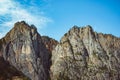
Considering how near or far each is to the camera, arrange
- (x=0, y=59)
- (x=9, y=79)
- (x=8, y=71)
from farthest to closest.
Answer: (x=0, y=59) → (x=8, y=71) → (x=9, y=79)

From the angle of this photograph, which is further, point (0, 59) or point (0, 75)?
point (0, 59)

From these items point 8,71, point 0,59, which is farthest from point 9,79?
point 0,59

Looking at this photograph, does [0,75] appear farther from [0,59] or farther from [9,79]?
[0,59]

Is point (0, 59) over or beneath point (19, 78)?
over

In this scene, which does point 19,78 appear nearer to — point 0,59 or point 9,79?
point 9,79

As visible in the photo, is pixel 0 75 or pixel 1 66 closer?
pixel 0 75

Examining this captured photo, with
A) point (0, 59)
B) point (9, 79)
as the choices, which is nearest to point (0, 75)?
point (9, 79)

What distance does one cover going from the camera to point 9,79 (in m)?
85.8

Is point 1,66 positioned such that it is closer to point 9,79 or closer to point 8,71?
point 8,71

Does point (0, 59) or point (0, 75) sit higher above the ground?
point (0, 59)

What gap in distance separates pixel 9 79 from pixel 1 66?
41.7ft

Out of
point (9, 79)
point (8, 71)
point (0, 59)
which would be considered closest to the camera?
point (9, 79)

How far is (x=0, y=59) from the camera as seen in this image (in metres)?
105

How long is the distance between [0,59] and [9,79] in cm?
2054
